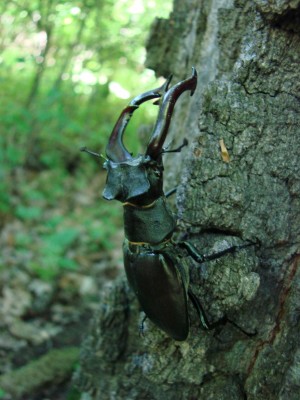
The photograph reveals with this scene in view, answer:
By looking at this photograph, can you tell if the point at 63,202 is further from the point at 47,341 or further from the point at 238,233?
the point at 238,233

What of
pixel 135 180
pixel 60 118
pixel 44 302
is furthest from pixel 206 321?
pixel 60 118

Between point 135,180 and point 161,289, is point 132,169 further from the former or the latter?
point 161,289

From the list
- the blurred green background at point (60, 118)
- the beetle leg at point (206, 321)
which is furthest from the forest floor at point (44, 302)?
the beetle leg at point (206, 321)

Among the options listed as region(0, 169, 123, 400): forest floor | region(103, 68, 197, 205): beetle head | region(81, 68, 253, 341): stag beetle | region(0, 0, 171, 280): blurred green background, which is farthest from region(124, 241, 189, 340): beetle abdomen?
region(0, 0, 171, 280): blurred green background

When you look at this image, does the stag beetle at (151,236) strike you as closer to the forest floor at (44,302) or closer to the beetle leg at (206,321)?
the beetle leg at (206,321)

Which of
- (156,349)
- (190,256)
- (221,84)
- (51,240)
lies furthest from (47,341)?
(221,84)

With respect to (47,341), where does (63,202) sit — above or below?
above
